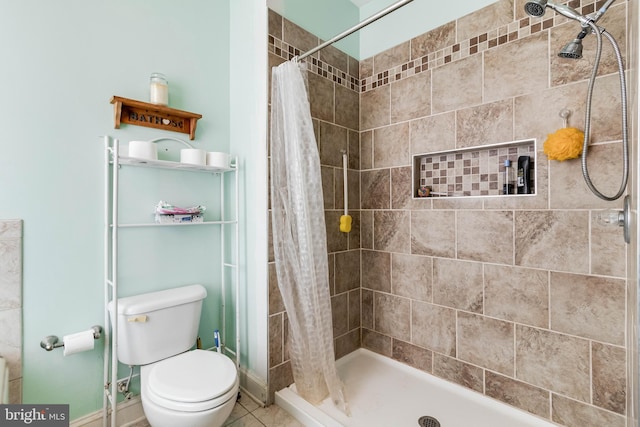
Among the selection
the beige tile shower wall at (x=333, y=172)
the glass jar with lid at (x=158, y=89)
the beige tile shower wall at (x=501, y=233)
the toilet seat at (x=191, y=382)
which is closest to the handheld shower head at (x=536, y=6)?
the beige tile shower wall at (x=501, y=233)

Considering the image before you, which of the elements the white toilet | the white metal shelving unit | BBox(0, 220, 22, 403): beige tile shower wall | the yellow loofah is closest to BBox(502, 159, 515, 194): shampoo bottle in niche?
the yellow loofah

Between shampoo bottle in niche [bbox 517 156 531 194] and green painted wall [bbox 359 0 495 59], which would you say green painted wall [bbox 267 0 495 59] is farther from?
shampoo bottle in niche [bbox 517 156 531 194]

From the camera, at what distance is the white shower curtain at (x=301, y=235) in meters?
1.63

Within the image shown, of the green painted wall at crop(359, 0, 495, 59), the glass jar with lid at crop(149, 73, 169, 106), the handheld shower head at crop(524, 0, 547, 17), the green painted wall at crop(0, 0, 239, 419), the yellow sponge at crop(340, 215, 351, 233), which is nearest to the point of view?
the handheld shower head at crop(524, 0, 547, 17)

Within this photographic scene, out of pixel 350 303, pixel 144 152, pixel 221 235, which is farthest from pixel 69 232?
pixel 350 303

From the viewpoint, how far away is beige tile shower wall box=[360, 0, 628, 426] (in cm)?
140

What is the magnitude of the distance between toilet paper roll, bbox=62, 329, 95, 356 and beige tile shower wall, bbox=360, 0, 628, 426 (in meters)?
1.71

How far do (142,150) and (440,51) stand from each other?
71.8 inches

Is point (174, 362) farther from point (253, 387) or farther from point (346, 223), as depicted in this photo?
point (346, 223)

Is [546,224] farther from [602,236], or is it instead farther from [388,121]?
[388,121]

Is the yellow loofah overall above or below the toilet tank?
above

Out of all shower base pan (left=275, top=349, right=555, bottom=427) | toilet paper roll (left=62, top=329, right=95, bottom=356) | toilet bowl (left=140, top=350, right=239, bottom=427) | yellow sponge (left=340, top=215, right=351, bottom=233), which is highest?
yellow sponge (left=340, top=215, right=351, bottom=233)

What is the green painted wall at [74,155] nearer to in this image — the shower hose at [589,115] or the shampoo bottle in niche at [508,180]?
the shampoo bottle in niche at [508,180]

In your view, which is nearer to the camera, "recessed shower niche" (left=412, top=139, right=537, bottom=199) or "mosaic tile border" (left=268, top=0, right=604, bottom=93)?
"mosaic tile border" (left=268, top=0, right=604, bottom=93)
